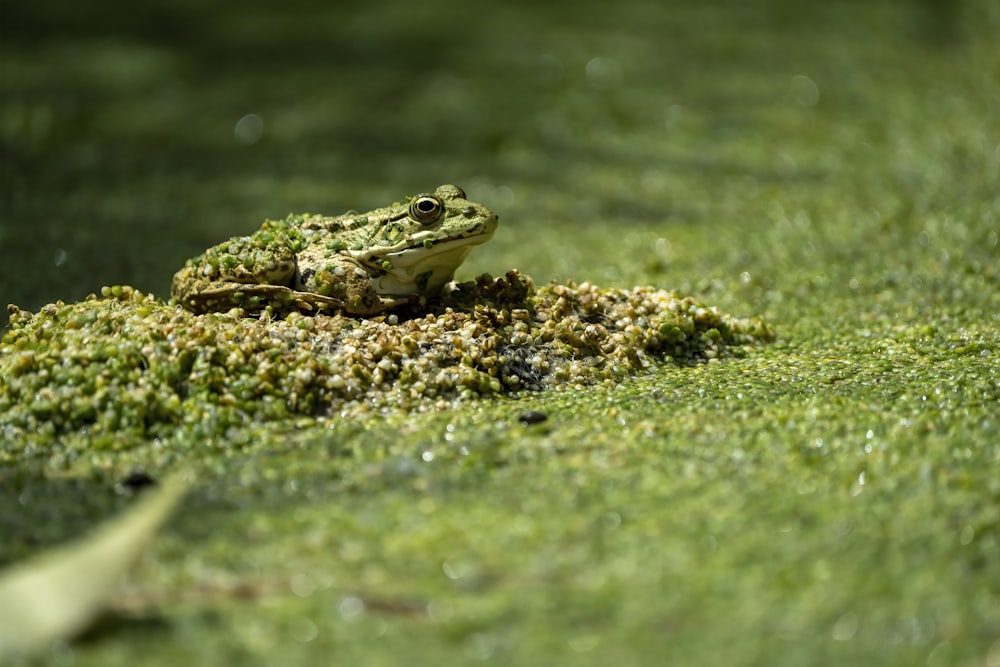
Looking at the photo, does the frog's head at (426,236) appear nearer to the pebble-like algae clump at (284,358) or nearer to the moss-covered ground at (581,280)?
the pebble-like algae clump at (284,358)

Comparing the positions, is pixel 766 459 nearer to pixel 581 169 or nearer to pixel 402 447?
pixel 402 447

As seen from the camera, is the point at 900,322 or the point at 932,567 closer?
the point at 932,567

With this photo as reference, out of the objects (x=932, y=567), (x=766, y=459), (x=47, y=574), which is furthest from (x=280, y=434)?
(x=932, y=567)

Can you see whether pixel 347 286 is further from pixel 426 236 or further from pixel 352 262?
pixel 426 236

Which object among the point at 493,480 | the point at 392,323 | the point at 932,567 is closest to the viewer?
the point at 932,567

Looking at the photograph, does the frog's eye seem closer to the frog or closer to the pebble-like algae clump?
the frog

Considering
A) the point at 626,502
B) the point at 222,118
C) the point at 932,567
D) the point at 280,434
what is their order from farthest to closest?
the point at 222,118 < the point at 280,434 < the point at 626,502 < the point at 932,567

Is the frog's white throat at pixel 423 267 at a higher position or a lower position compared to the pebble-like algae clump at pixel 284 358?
higher

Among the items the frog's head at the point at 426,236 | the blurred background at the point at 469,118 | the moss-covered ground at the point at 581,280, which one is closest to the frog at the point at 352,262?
the frog's head at the point at 426,236

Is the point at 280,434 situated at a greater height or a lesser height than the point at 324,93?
lesser
